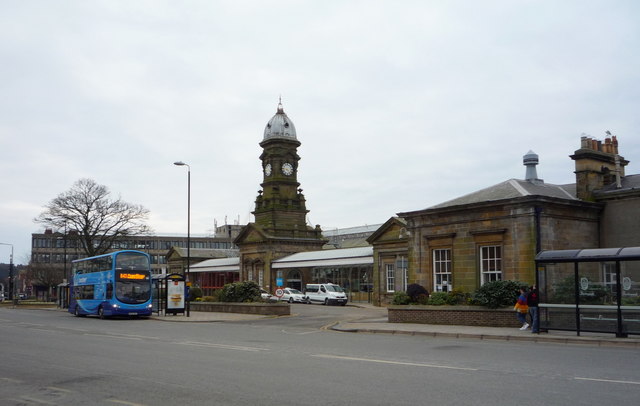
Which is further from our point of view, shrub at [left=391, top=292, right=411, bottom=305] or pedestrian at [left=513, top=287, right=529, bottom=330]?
shrub at [left=391, top=292, right=411, bottom=305]

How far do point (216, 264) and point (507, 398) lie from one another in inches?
2720

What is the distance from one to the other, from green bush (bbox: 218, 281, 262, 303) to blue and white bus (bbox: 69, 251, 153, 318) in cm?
547

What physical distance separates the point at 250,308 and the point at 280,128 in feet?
106

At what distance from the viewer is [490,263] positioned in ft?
90.4

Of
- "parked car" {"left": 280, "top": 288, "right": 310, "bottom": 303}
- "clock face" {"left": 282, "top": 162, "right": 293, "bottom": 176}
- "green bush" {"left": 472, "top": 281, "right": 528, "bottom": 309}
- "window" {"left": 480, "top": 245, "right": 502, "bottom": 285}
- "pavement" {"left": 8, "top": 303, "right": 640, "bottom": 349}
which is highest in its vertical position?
"clock face" {"left": 282, "top": 162, "right": 293, "bottom": 176}

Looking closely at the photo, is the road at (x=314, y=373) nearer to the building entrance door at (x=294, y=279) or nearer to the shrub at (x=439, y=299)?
the shrub at (x=439, y=299)

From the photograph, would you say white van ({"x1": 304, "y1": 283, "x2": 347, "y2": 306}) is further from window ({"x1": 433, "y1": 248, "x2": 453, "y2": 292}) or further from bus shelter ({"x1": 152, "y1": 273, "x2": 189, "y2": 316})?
window ({"x1": 433, "y1": 248, "x2": 453, "y2": 292})

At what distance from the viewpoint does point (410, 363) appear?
12477 millimetres

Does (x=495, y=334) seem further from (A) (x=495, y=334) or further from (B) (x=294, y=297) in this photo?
(B) (x=294, y=297)

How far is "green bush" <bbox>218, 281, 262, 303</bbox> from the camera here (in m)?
38.2

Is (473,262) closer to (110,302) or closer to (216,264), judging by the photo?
(110,302)

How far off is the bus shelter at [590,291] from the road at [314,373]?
231 cm

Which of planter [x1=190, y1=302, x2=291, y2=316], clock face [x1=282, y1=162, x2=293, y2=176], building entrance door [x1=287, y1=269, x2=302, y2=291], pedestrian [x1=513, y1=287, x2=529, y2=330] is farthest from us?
clock face [x1=282, y1=162, x2=293, y2=176]

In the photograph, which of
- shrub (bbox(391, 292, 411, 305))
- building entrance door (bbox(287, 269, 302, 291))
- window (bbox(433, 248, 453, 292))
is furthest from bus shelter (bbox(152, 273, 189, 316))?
building entrance door (bbox(287, 269, 302, 291))
